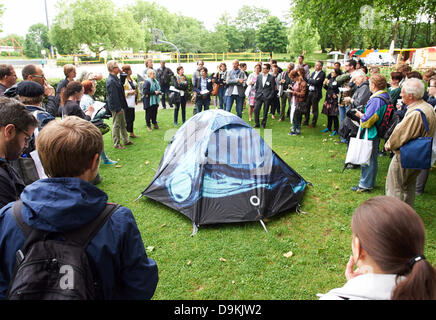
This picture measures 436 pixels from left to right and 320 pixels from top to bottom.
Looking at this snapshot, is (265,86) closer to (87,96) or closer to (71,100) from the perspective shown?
(87,96)

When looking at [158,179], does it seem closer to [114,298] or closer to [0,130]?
[0,130]

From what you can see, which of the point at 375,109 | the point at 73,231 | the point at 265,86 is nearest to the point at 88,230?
the point at 73,231

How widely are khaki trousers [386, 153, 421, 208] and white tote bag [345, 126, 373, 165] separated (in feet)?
2.25

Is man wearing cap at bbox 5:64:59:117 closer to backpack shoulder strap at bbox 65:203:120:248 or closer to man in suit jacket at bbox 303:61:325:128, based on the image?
backpack shoulder strap at bbox 65:203:120:248

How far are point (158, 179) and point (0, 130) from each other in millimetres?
3071

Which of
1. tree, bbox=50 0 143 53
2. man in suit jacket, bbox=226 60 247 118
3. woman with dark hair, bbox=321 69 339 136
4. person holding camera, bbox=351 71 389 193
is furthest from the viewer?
tree, bbox=50 0 143 53

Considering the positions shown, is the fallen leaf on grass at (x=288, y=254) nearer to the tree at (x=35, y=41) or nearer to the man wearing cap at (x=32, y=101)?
the man wearing cap at (x=32, y=101)

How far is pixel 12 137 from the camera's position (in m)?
2.11

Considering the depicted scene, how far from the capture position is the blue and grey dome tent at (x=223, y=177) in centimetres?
434

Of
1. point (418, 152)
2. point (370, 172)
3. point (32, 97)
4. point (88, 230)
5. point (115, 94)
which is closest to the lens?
point (88, 230)

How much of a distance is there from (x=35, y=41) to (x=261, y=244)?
8874cm

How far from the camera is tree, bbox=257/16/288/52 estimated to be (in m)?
58.0

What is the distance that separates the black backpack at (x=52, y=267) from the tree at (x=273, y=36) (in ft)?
208

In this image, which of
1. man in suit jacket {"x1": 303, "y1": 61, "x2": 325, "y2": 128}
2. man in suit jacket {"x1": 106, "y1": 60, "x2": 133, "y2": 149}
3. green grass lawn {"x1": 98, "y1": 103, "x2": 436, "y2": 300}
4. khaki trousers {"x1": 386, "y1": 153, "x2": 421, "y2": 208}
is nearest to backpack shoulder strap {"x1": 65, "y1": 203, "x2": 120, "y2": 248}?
green grass lawn {"x1": 98, "y1": 103, "x2": 436, "y2": 300}
